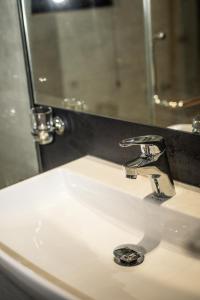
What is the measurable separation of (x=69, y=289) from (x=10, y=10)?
0.96 meters

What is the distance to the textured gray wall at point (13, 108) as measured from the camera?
1.33 meters

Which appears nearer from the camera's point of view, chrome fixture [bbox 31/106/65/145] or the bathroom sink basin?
the bathroom sink basin

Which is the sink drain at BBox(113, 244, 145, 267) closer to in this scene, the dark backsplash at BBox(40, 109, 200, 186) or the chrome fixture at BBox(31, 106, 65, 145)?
the dark backsplash at BBox(40, 109, 200, 186)

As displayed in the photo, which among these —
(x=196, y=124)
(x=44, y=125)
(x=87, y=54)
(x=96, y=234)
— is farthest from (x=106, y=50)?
(x=96, y=234)

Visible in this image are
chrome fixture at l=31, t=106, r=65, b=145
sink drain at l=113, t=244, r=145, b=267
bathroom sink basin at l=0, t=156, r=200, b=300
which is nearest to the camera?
bathroom sink basin at l=0, t=156, r=200, b=300

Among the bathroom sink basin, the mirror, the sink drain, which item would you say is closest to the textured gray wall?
the mirror

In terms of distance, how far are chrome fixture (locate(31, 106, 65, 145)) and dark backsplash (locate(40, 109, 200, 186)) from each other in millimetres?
23

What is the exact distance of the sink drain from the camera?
865mm

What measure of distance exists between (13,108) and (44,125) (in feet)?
0.57

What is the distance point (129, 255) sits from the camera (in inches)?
34.8

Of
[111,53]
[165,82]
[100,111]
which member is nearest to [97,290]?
[100,111]

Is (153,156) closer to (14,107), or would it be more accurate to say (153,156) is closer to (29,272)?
(29,272)

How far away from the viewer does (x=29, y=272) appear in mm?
707

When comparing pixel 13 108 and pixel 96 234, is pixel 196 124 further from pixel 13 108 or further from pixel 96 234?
pixel 13 108
